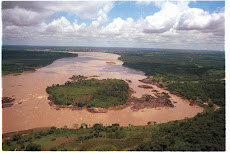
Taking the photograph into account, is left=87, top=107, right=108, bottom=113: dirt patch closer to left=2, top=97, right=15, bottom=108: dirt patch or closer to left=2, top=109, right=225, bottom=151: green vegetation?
left=2, top=109, right=225, bottom=151: green vegetation

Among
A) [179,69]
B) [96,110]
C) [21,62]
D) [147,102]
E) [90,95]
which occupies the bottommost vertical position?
[96,110]

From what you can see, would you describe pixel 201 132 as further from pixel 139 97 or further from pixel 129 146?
pixel 139 97

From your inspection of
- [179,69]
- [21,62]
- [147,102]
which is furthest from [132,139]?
[21,62]

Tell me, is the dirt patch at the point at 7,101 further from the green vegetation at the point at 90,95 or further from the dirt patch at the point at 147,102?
the dirt patch at the point at 147,102

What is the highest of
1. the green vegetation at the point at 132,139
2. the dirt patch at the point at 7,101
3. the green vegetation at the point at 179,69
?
the green vegetation at the point at 179,69

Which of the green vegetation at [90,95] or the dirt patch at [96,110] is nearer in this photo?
the dirt patch at [96,110]

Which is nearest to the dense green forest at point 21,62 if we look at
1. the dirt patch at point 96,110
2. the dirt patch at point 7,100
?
the dirt patch at point 7,100

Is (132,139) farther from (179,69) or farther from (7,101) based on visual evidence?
(179,69)
